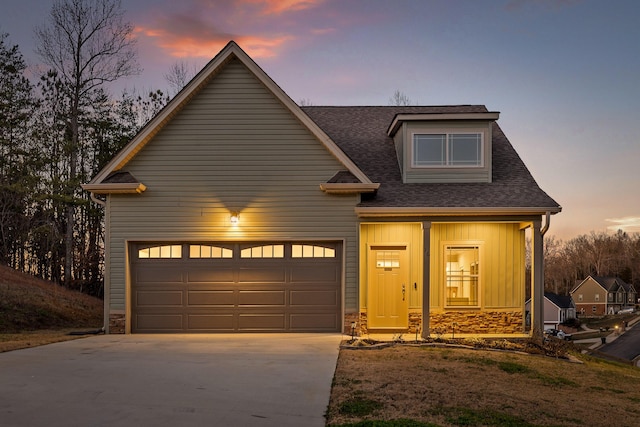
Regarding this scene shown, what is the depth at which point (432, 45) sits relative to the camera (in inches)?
742

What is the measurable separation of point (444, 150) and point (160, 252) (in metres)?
7.64

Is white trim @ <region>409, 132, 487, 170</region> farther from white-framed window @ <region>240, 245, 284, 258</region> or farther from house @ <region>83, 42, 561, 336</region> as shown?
white-framed window @ <region>240, 245, 284, 258</region>

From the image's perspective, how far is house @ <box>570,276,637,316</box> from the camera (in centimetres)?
8431

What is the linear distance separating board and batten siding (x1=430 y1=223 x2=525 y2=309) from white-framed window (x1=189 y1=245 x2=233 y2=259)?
17.0 ft

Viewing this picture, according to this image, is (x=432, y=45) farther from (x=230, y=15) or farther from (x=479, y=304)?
(x=479, y=304)

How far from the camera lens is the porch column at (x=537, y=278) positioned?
13805 millimetres

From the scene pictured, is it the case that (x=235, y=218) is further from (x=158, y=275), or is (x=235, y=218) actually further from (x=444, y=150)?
(x=444, y=150)

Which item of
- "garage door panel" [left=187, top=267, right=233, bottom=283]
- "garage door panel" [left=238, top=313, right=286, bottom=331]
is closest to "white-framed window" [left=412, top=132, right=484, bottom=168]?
"garage door panel" [left=238, top=313, right=286, bottom=331]

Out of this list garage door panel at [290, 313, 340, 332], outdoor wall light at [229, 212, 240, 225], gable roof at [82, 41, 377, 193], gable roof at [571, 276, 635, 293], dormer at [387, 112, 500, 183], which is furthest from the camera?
gable roof at [571, 276, 635, 293]

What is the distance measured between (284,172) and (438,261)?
4506 mm

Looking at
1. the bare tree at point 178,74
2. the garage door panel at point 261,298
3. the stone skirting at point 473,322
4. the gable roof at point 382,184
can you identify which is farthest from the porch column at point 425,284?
the bare tree at point 178,74

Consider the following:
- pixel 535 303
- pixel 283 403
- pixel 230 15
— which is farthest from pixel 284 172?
pixel 283 403

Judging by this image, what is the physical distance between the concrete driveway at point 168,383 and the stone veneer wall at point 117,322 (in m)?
1.53

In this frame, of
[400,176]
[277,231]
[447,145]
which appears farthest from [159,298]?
[447,145]
